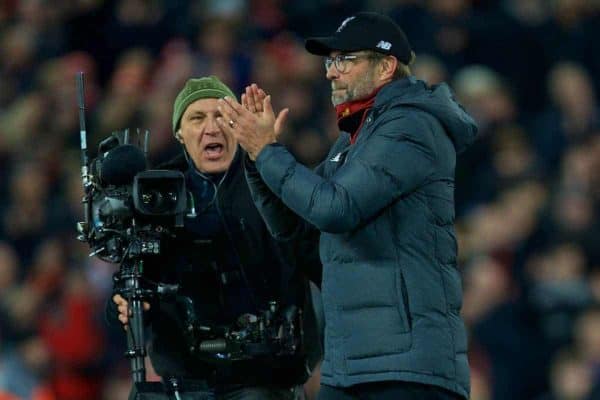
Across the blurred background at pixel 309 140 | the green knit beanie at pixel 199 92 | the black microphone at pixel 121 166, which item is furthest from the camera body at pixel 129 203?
the blurred background at pixel 309 140

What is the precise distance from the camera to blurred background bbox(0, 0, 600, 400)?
8.09 meters

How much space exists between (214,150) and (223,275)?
0.43 m

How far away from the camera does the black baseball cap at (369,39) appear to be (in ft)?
16.6

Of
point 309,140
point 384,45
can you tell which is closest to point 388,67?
point 384,45

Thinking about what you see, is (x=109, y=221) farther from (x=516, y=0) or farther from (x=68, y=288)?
(x=516, y=0)

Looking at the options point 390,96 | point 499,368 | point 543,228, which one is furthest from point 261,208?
point 543,228

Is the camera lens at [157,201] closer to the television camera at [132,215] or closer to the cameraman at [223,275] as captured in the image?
the television camera at [132,215]

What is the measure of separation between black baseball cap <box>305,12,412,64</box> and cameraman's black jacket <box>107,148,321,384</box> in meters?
0.87

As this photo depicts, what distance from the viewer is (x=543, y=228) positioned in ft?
27.8

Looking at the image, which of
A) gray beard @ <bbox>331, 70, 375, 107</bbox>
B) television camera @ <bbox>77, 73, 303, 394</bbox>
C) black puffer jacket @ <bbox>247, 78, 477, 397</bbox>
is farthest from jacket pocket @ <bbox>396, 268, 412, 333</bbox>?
television camera @ <bbox>77, 73, 303, 394</bbox>

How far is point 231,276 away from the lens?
18.9 ft

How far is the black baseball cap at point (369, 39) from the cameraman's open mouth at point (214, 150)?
82 centimetres

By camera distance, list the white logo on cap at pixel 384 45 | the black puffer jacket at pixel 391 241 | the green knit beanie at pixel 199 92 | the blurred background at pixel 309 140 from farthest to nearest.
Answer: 1. the blurred background at pixel 309 140
2. the green knit beanie at pixel 199 92
3. the white logo on cap at pixel 384 45
4. the black puffer jacket at pixel 391 241

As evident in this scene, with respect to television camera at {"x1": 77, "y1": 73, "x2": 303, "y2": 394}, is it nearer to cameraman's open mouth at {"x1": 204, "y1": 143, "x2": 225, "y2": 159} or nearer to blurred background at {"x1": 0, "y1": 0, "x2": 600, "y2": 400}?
cameraman's open mouth at {"x1": 204, "y1": 143, "x2": 225, "y2": 159}
